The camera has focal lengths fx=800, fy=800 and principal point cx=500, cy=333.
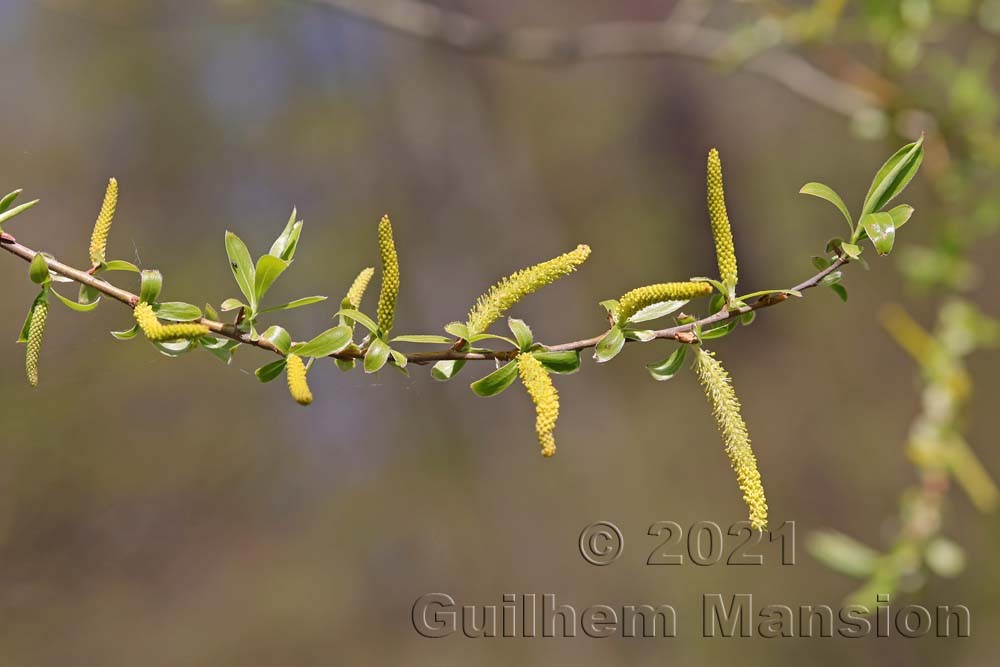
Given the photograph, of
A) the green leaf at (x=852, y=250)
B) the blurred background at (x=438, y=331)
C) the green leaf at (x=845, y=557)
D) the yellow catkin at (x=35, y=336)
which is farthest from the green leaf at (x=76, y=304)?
the blurred background at (x=438, y=331)

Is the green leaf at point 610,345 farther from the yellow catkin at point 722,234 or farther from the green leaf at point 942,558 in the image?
the green leaf at point 942,558

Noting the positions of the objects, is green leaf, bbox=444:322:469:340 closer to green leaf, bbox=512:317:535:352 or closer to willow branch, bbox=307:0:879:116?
green leaf, bbox=512:317:535:352

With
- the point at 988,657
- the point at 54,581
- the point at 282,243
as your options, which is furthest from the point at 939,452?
the point at 988,657

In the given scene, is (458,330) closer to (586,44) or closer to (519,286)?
(519,286)

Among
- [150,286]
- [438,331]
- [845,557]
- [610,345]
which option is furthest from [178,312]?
[438,331]

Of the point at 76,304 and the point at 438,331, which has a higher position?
the point at 438,331

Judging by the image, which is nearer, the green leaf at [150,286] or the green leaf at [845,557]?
the green leaf at [150,286]
